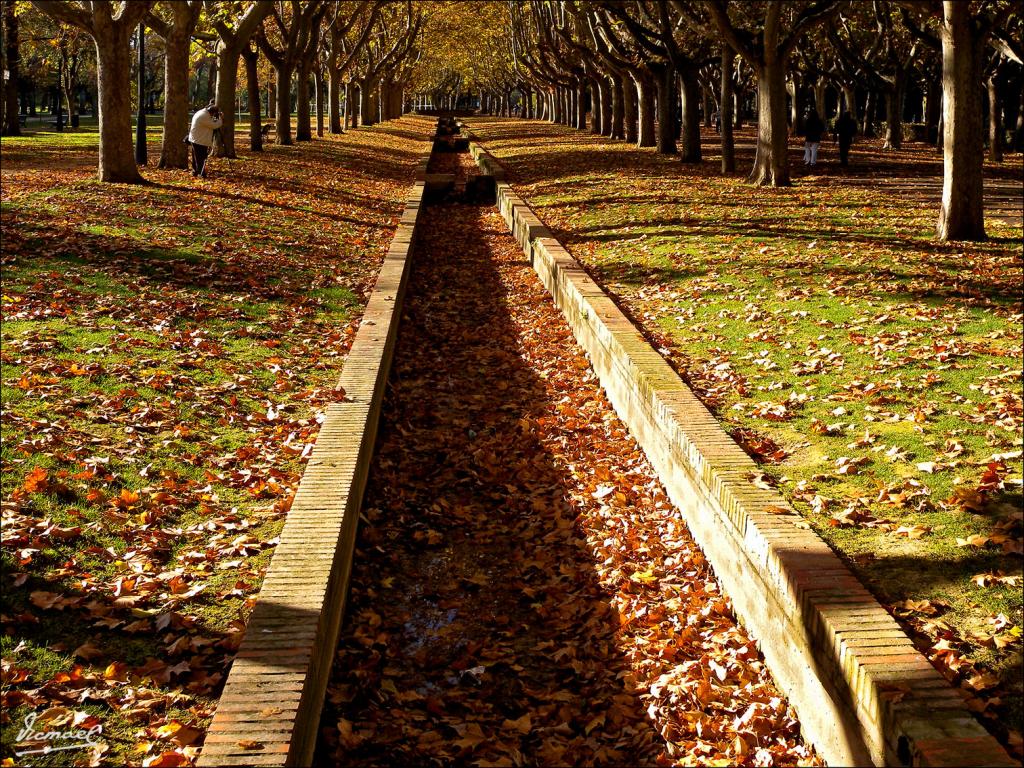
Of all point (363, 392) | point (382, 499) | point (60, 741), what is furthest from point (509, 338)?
point (60, 741)

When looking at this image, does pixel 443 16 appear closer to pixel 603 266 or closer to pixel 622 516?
pixel 603 266

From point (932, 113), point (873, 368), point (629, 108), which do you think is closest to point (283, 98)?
point (629, 108)

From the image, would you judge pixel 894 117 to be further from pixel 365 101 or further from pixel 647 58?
pixel 365 101

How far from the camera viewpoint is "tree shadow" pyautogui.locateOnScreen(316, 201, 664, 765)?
15.3 ft

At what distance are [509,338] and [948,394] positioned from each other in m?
5.34

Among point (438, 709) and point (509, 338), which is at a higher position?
point (509, 338)

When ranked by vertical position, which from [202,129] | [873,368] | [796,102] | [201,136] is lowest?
[873,368]

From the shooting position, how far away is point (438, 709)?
4824 millimetres

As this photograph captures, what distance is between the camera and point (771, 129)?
69.1 ft

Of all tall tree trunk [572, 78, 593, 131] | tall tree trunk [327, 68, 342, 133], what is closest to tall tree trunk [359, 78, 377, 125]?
tall tree trunk [327, 68, 342, 133]

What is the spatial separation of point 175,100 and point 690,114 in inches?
523

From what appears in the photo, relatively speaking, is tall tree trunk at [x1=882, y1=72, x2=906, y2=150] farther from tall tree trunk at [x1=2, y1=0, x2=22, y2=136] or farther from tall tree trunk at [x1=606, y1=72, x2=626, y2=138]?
tall tree trunk at [x1=2, y1=0, x2=22, y2=136]

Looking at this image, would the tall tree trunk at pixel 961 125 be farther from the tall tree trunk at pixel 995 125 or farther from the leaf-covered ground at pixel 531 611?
the tall tree trunk at pixel 995 125

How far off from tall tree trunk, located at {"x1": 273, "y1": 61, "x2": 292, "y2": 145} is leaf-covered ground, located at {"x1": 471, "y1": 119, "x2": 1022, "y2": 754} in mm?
14103
